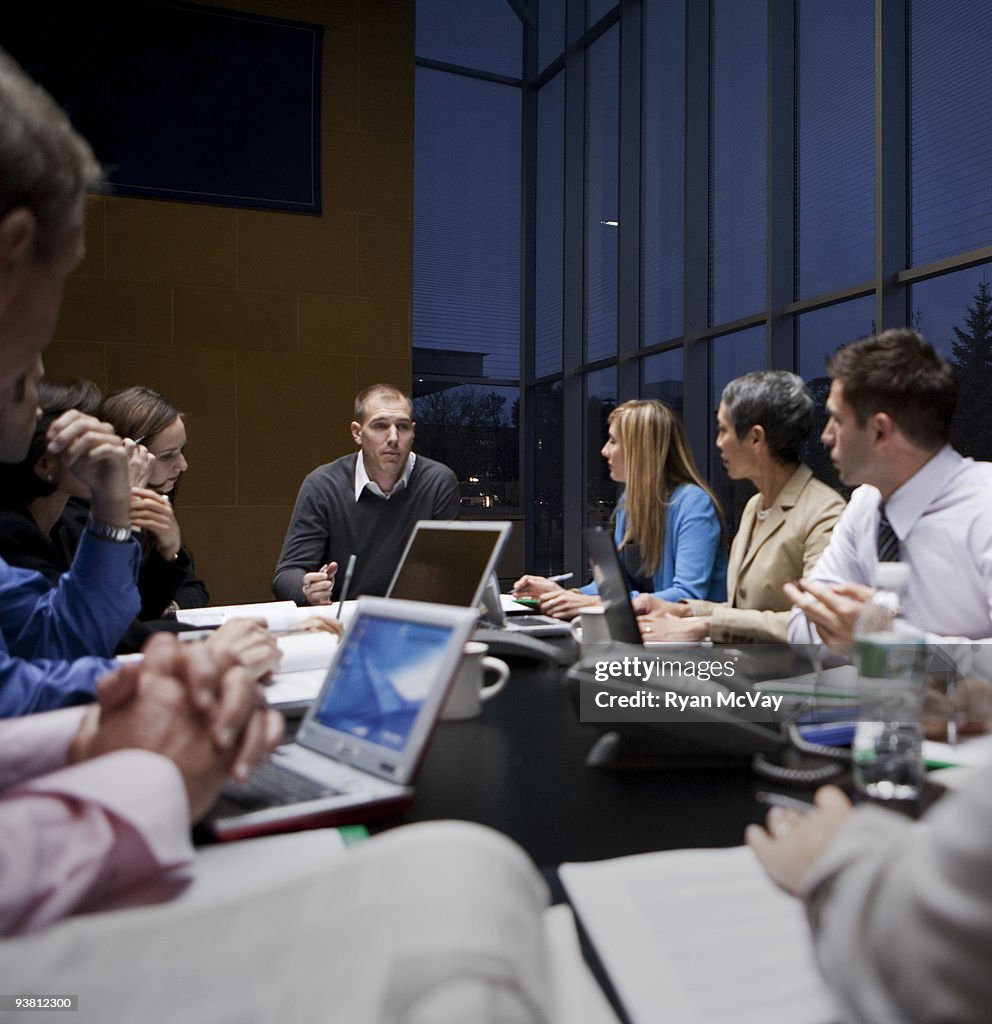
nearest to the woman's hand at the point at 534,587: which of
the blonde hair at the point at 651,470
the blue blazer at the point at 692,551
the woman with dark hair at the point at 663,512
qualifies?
the woman with dark hair at the point at 663,512

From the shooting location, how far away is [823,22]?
15.2 ft

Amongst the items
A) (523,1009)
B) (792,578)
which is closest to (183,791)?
(523,1009)

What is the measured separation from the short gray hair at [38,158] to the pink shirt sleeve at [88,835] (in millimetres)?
476

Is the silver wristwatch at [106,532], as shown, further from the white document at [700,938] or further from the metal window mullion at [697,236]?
the metal window mullion at [697,236]

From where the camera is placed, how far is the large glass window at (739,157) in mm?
5129

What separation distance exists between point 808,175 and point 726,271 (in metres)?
0.85

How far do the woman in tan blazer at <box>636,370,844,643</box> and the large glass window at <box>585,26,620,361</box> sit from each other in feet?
13.4

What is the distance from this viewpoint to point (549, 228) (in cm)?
758

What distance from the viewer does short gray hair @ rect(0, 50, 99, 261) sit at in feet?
2.33

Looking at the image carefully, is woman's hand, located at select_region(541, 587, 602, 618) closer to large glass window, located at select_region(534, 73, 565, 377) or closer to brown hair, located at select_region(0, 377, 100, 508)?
brown hair, located at select_region(0, 377, 100, 508)

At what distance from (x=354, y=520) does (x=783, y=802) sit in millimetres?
2950

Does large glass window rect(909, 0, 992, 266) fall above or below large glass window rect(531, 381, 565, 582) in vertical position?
above

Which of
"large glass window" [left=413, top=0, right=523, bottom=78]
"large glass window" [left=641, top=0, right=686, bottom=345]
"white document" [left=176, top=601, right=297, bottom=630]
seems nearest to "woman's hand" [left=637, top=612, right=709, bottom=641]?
"white document" [left=176, top=601, right=297, bottom=630]

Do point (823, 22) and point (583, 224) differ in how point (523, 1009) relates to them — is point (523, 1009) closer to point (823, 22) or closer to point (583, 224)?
point (823, 22)
